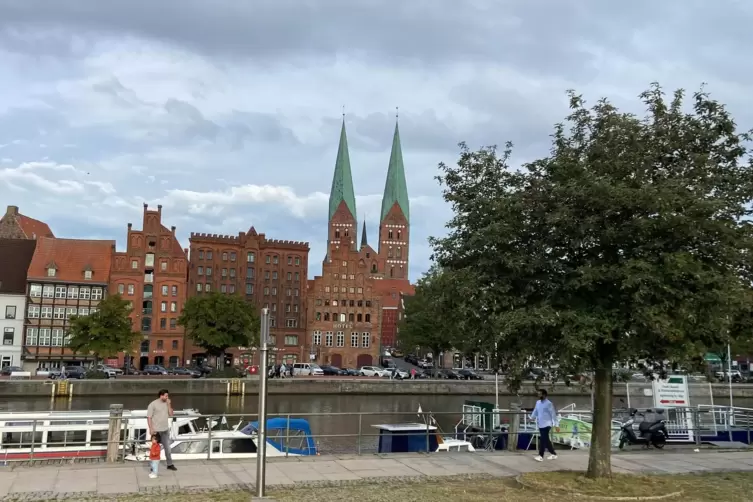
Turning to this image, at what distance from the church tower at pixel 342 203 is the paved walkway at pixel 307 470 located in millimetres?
151108

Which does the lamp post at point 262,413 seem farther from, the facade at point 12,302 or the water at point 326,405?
the facade at point 12,302

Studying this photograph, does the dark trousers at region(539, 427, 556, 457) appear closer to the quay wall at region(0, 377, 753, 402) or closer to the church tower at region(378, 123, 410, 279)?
the quay wall at region(0, 377, 753, 402)

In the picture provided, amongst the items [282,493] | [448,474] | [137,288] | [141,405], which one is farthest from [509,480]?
[137,288]

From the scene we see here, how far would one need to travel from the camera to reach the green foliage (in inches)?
3371

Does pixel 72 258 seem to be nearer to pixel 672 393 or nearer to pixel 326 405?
pixel 326 405

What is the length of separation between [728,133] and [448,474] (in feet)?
32.4

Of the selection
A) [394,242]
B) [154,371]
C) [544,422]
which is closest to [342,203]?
[394,242]

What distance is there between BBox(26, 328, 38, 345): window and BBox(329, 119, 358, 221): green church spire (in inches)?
3809

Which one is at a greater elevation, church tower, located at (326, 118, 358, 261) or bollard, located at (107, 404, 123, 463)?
church tower, located at (326, 118, 358, 261)

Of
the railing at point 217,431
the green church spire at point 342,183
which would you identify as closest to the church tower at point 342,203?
the green church spire at point 342,183

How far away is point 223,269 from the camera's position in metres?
110

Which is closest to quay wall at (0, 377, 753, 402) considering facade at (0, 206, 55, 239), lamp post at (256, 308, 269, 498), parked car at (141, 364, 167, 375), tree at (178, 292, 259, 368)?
parked car at (141, 364, 167, 375)

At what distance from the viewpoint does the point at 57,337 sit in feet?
301

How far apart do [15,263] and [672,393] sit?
88.7 metres
